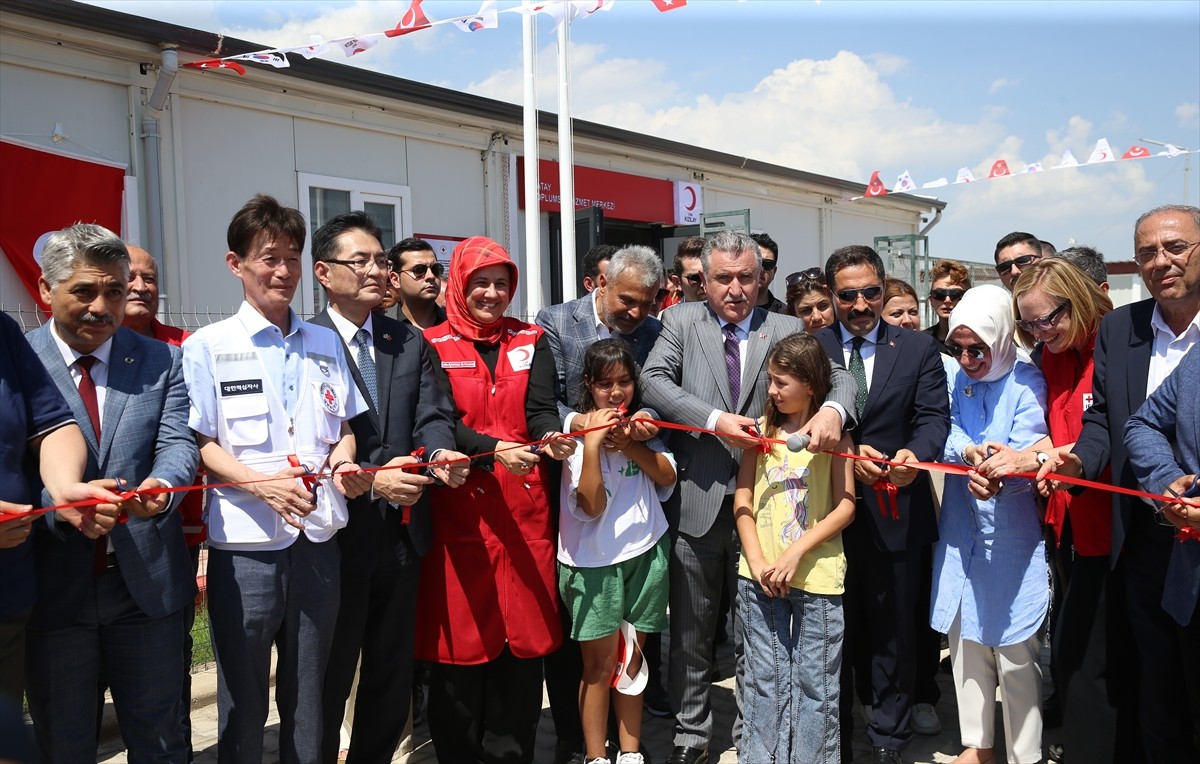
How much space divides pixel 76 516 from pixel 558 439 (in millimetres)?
1677

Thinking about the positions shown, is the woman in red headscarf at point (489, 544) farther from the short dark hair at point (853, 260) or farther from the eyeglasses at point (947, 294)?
the eyeglasses at point (947, 294)

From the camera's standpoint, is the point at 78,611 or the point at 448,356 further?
the point at 448,356

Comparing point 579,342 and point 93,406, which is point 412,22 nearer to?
point 579,342

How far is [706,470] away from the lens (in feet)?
13.1

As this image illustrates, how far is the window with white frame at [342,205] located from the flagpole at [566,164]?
1.98m

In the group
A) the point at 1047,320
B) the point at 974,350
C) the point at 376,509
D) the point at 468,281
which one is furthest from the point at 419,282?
the point at 1047,320

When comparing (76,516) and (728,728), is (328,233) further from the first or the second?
(728,728)

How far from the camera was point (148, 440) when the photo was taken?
2975 millimetres

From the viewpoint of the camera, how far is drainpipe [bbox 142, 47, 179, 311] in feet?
27.0

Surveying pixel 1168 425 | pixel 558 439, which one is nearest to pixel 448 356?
pixel 558 439

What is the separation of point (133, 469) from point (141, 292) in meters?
1.30

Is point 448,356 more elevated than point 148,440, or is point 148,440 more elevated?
point 448,356

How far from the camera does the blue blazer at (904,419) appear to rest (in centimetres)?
394

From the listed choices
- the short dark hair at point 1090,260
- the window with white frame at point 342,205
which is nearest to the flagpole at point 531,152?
the window with white frame at point 342,205
